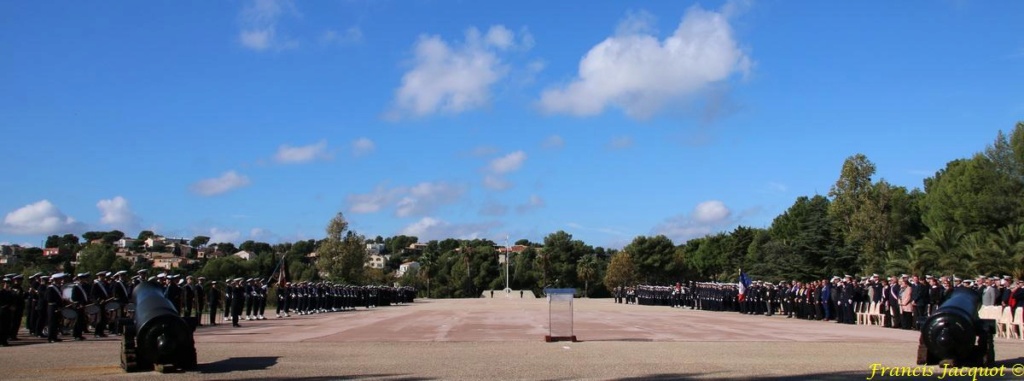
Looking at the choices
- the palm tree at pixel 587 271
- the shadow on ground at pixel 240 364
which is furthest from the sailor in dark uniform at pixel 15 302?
the palm tree at pixel 587 271

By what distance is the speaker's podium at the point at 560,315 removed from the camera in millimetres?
19641

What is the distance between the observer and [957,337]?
12.9 metres

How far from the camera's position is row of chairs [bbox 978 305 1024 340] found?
73.5 feet

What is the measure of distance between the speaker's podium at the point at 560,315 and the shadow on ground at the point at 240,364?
21.2 feet

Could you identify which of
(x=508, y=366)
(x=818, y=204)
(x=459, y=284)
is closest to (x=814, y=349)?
(x=508, y=366)

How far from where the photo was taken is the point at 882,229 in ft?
213

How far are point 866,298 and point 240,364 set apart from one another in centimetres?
2361

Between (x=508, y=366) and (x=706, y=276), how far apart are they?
11607cm

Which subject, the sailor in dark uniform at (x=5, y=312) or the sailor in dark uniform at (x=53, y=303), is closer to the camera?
the sailor in dark uniform at (x=5, y=312)

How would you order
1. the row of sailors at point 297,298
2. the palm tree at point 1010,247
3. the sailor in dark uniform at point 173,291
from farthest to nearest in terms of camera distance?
1. the palm tree at point 1010,247
2. the row of sailors at point 297,298
3. the sailor in dark uniform at point 173,291

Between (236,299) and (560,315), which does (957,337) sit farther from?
(236,299)

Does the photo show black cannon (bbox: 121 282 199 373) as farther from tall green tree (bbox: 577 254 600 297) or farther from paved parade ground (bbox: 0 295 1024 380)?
tall green tree (bbox: 577 254 600 297)

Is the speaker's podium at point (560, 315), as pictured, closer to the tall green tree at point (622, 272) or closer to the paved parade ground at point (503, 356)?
the paved parade ground at point (503, 356)

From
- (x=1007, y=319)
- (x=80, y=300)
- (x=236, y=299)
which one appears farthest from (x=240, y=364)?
(x=1007, y=319)
